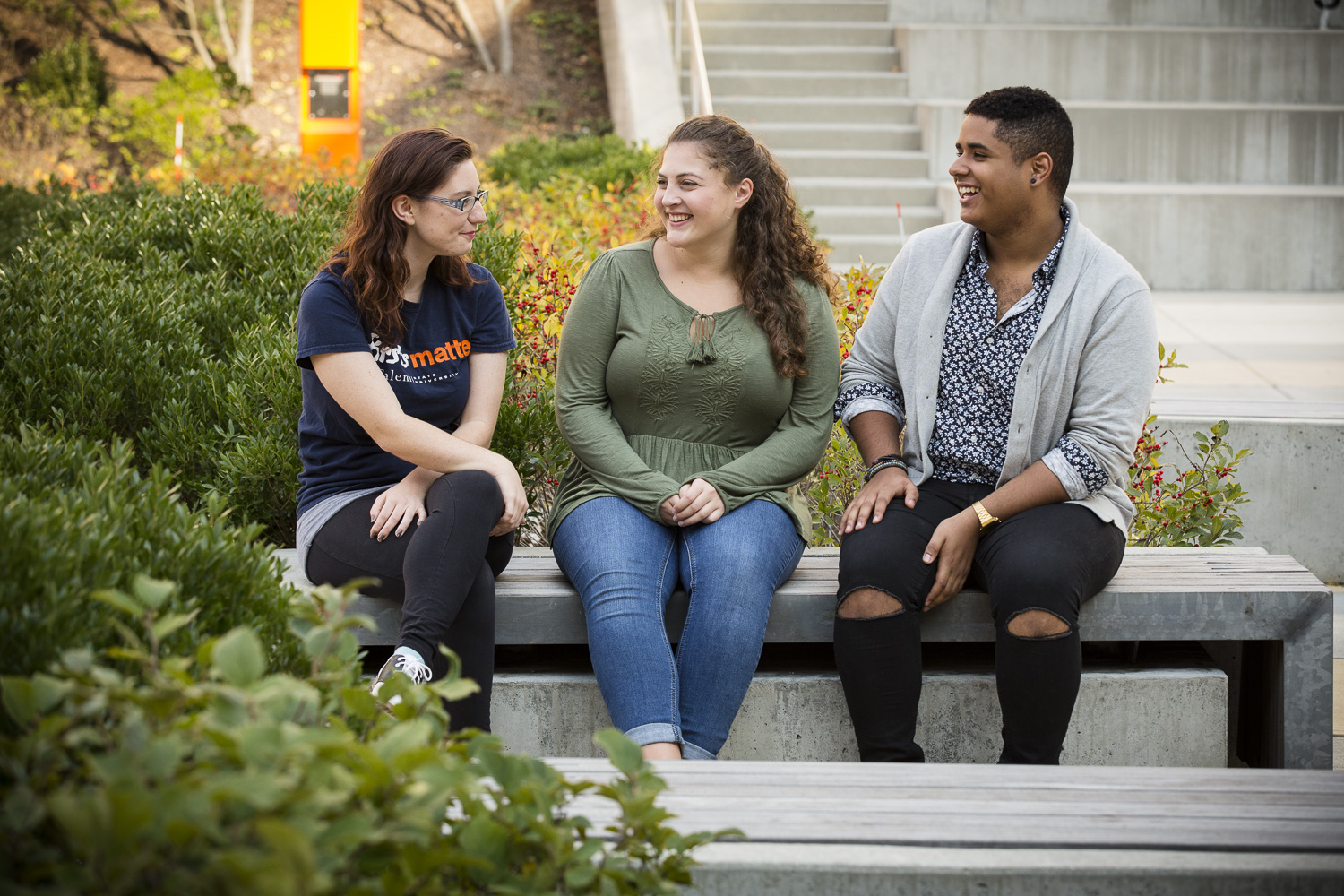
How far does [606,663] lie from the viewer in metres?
2.58

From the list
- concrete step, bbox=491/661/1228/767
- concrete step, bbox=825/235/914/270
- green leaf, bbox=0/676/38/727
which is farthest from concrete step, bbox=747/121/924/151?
green leaf, bbox=0/676/38/727

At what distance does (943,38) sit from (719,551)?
360 inches

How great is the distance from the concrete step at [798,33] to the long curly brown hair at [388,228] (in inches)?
352

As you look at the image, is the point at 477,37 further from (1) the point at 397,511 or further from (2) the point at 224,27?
(1) the point at 397,511

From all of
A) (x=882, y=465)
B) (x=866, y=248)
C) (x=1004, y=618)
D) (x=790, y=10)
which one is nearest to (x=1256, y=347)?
(x=866, y=248)

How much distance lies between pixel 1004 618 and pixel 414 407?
1482 mm

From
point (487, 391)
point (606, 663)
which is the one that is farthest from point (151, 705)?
point (487, 391)

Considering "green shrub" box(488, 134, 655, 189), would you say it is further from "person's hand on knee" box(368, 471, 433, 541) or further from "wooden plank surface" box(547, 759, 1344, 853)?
"wooden plank surface" box(547, 759, 1344, 853)

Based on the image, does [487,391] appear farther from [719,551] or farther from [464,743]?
[464,743]

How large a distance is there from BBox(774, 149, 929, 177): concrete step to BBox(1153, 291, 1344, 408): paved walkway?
7.34 feet

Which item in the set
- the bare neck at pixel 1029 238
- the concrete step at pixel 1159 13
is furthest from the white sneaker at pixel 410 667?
the concrete step at pixel 1159 13

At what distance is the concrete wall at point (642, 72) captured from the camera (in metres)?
10.7

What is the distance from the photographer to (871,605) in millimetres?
2650

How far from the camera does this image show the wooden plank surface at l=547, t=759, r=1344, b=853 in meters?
1.69
